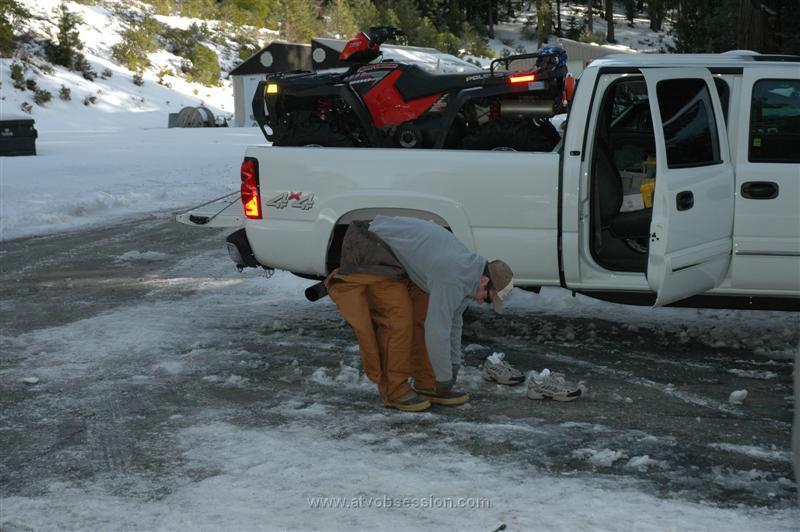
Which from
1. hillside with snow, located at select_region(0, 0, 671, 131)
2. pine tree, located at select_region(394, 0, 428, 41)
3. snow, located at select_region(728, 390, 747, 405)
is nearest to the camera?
snow, located at select_region(728, 390, 747, 405)

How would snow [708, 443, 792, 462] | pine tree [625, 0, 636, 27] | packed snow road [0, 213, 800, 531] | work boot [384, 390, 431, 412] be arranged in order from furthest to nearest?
pine tree [625, 0, 636, 27] → work boot [384, 390, 431, 412] → snow [708, 443, 792, 462] → packed snow road [0, 213, 800, 531]

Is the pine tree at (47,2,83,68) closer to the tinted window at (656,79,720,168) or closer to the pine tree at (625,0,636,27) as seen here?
the tinted window at (656,79,720,168)

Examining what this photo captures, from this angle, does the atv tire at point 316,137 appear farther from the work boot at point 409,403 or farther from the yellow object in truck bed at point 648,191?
the work boot at point 409,403

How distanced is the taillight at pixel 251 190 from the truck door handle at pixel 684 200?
9.28 ft

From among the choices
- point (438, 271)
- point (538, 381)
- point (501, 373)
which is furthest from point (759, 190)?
point (438, 271)

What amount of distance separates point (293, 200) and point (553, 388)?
2273 mm

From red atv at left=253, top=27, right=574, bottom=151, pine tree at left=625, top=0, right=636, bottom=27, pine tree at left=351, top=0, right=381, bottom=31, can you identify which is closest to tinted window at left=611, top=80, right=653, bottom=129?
red atv at left=253, top=27, right=574, bottom=151

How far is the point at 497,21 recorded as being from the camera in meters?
76.1

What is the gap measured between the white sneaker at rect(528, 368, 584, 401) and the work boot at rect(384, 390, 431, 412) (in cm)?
65

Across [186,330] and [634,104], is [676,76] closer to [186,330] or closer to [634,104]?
[634,104]

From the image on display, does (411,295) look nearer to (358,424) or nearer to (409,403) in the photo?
(409,403)

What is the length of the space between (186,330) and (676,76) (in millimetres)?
3887

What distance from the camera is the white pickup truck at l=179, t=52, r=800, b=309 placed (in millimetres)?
5969

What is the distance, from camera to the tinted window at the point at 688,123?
19.7 feet
